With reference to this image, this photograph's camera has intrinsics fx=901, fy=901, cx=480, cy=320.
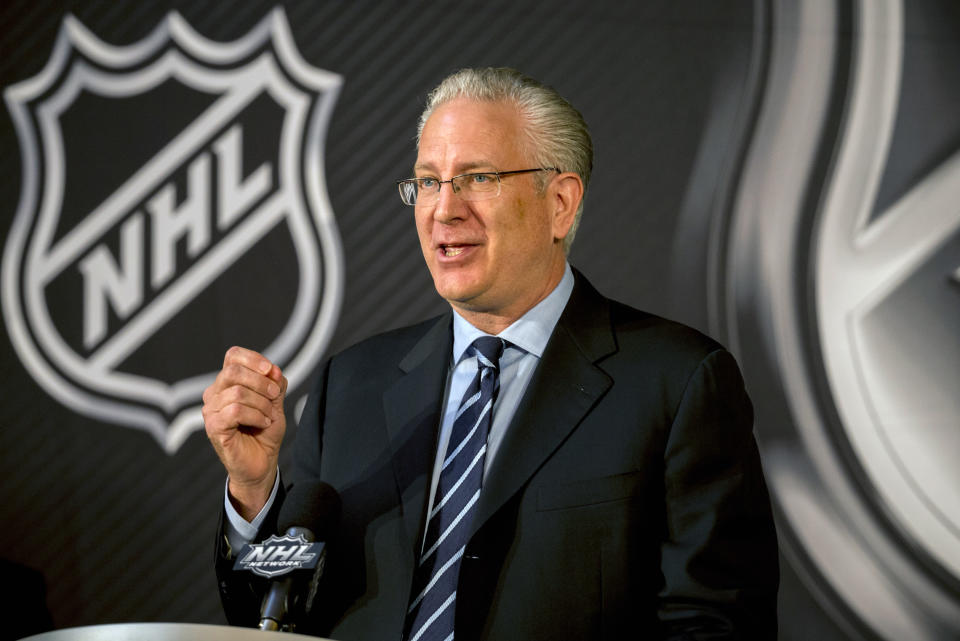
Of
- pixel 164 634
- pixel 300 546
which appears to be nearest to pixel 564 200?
pixel 300 546

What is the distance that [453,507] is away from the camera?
5.19 ft

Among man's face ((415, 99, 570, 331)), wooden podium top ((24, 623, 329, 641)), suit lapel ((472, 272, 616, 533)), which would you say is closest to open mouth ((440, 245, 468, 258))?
man's face ((415, 99, 570, 331))

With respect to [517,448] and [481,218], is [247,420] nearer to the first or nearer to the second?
[517,448]

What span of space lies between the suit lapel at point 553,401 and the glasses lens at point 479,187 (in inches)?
10.6

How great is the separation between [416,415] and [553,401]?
267mm

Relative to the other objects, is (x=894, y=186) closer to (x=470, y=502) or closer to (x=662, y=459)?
(x=662, y=459)

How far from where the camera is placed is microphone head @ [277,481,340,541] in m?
1.32

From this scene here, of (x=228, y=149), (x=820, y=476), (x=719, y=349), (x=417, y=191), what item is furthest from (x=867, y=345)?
(x=228, y=149)

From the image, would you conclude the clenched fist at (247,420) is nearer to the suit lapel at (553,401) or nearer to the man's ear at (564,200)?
the suit lapel at (553,401)

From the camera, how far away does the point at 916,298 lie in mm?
2598

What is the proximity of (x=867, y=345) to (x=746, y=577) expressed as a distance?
1.35m

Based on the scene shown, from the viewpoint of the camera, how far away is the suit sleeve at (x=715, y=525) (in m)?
1.44

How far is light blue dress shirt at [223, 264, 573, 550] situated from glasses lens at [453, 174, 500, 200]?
24 centimetres

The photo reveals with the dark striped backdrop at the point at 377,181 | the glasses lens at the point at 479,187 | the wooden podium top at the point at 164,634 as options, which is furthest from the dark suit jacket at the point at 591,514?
the dark striped backdrop at the point at 377,181
